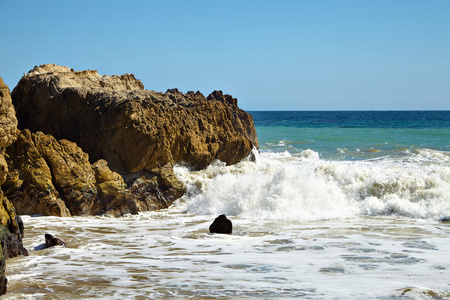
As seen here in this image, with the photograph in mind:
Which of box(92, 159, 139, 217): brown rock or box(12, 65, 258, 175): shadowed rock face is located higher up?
box(12, 65, 258, 175): shadowed rock face

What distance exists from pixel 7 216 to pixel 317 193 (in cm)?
627

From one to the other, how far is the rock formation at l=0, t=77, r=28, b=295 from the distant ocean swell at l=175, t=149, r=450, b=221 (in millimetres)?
4160

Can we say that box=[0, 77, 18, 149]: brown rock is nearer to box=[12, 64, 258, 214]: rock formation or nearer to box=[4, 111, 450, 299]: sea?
box=[4, 111, 450, 299]: sea

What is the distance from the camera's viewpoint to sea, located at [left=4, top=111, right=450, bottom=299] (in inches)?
202

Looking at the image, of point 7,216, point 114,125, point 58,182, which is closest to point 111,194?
point 58,182

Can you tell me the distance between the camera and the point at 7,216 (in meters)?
6.25

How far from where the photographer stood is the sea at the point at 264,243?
5141 mm

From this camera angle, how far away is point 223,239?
25.1ft

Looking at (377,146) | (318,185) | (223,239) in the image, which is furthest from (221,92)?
(223,239)

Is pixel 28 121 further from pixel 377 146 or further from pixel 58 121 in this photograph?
pixel 377 146

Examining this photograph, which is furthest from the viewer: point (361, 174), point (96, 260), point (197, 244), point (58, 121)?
point (361, 174)

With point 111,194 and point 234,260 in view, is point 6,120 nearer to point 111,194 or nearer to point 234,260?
point 111,194

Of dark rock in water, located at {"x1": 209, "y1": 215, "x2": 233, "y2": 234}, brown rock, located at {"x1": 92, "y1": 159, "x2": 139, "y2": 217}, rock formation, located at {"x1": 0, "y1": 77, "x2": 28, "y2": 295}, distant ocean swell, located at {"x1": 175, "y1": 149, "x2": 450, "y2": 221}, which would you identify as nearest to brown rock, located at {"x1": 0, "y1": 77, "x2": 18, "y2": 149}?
rock formation, located at {"x1": 0, "y1": 77, "x2": 28, "y2": 295}

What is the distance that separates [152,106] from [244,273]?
5973mm
